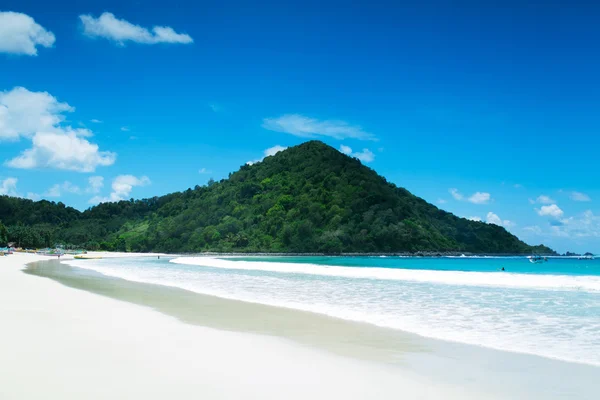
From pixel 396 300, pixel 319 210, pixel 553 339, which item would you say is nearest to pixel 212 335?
pixel 553 339

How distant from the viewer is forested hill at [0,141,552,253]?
4791 inches

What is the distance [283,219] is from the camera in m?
128

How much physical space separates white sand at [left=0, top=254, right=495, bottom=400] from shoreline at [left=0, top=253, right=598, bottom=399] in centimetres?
3

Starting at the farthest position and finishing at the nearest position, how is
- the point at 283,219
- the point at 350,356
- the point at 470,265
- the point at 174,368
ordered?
the point at 283,219 → the point at 470,265 → the point at 350,356 → the point at 174,368

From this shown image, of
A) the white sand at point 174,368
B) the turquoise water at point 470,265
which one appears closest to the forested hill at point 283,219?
the turquoise water at point 470,265

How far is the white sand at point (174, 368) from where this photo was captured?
5.11m

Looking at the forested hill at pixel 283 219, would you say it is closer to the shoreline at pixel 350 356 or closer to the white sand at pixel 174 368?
the shoreline at pixel 350 356

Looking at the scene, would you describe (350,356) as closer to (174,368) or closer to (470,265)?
(174,368)

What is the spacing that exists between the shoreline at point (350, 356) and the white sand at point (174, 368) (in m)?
0.03

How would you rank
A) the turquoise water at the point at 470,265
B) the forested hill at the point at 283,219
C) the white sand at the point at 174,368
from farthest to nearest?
the forested hill at the point at 283,219 < the turquoise water at the point at 470,265 < the white sand at the point at 174,368

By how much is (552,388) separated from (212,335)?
5.56 metres

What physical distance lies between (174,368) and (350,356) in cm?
265

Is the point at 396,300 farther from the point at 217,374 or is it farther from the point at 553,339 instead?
the point at 217,374

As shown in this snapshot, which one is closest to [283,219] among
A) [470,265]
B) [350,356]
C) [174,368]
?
[470,265]
